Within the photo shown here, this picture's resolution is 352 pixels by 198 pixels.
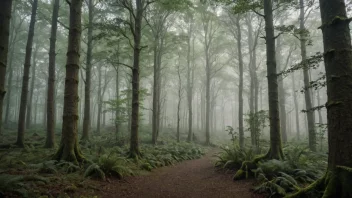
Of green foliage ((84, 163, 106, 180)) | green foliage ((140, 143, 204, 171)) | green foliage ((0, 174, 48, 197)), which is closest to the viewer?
green foliage ((0, 174, 48, 197))

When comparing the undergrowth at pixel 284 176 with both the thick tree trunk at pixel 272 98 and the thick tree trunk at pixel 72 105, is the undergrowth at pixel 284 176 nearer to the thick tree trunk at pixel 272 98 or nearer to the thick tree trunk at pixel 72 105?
the thick tree trunk at pixel 272 98

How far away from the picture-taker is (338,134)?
3.45m

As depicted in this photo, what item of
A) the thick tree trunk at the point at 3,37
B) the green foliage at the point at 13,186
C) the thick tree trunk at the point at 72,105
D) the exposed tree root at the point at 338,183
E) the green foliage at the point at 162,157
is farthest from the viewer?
the green foliage at the point at 162,157

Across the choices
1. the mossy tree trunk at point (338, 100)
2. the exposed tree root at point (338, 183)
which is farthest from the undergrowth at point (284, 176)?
the mossy tree trunk at point (338, 100)

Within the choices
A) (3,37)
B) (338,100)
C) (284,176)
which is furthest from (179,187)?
(3,37)

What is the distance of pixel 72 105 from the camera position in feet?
22.2

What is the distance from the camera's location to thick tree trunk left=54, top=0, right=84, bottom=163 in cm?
653

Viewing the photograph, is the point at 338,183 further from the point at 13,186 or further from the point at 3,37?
the point at 3,37

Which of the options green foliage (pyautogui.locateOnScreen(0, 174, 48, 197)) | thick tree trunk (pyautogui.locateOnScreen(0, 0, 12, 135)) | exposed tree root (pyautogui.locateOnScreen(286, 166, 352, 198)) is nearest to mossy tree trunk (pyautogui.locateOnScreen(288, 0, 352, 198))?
exposed tree root (pyautogui.locateOnScreen(286, 166, 352, 198))

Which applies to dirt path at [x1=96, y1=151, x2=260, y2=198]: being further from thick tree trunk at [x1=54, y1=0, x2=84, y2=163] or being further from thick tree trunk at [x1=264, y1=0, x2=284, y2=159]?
thick tree trunk at [x1=54, y1=0, x2=84, y2=163]

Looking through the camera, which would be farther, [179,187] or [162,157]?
[162,157]

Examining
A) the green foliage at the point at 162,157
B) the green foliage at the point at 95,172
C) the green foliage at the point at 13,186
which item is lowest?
the green foliage at the point at 162,157

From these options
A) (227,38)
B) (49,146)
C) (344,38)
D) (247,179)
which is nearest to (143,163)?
(247,179)

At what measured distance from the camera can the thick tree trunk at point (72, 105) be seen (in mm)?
6527
